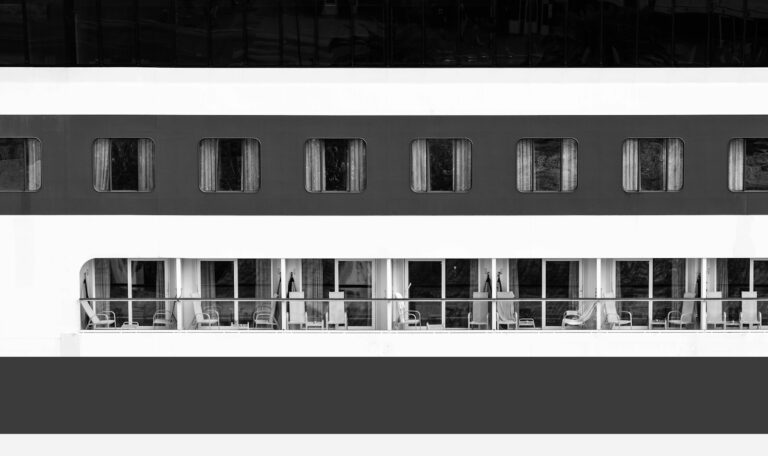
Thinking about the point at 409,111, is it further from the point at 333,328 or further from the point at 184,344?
the point at 184,344

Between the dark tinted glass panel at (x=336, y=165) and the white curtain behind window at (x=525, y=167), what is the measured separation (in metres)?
2.49

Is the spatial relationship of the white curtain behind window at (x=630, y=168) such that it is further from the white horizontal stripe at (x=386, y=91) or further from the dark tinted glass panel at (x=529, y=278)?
the dark tinted glass panel at (x=529, y=278)

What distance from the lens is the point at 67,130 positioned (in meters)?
14.6

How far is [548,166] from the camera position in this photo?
14.7 metres

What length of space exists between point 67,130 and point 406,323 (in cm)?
563

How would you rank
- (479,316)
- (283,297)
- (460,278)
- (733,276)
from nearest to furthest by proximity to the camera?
(479,316) → (283,297) → (460,278) → (733,276)
